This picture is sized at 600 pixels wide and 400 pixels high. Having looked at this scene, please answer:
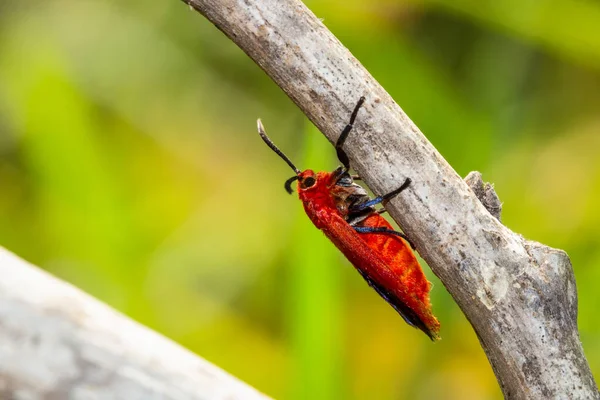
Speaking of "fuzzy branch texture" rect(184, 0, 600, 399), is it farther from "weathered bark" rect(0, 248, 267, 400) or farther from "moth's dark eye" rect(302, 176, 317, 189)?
"moth's dark eye" rect(302, 176, 317, 189)

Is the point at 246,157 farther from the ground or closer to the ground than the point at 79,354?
closer to the ground

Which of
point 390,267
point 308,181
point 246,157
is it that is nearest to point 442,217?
point 390,267

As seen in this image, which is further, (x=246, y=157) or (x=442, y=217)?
(x=246, y=157)

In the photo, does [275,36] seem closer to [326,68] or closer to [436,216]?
[326,68]

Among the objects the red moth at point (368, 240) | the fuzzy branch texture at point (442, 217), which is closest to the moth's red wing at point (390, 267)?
the red moth at point (368, 240)

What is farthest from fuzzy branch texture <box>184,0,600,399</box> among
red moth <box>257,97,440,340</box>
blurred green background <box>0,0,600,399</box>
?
blurred green background <box>0,0,600,399</box>

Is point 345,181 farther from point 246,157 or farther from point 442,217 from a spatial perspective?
point 246,157
